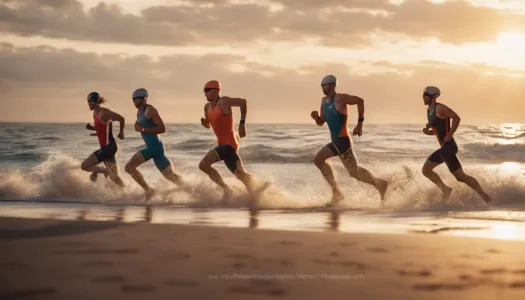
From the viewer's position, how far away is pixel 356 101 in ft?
37.9

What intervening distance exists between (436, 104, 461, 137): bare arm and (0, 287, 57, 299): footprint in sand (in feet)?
26.3

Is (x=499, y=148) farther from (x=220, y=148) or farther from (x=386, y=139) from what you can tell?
(x=220, y=148)

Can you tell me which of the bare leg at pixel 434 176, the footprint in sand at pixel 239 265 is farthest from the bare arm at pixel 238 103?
the footprint in sand at pixel 239 265

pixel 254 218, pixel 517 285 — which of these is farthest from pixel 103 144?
pixel 517 285

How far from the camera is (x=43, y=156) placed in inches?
1188

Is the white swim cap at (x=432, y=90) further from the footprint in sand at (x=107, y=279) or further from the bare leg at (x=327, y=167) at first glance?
the footprint in sand at (x=107, y=279)

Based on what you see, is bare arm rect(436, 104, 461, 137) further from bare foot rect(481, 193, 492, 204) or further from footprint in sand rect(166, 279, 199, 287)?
footprint in sand rect(166, 279, 199, 287)

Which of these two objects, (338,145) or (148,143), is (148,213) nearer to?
(148,143)

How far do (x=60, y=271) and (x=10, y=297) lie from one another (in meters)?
0.83

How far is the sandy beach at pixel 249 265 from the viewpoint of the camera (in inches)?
201

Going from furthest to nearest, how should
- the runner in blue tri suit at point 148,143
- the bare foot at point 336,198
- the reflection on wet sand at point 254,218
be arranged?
1. the runner in blue tri suit at point 148,143
2. the bare foot at point 336,198
3. the reflection on wet sand at point 254,218

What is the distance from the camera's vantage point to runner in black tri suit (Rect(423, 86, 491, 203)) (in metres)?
11.8

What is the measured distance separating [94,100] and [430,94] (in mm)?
5758

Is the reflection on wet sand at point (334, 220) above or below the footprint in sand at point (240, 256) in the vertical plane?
below
